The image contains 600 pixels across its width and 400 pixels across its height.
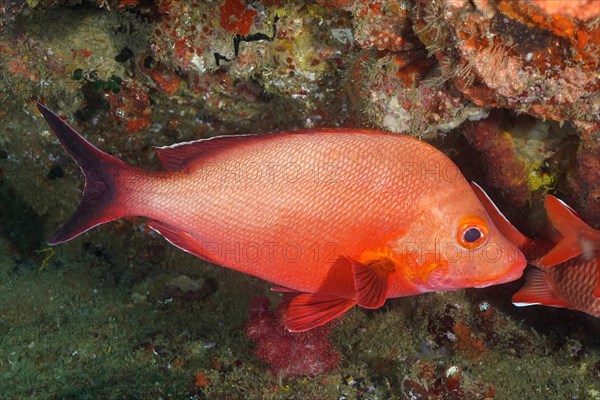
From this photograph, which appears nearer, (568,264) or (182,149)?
(182,149)

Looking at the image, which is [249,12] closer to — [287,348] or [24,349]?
[287,348]

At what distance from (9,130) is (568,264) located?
19.0 feet

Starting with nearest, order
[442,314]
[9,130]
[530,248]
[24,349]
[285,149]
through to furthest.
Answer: [285,149] → [530,248] → [442,314] → [24,349] → [9,130]

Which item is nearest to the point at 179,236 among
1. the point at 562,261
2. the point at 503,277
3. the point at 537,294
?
the point at 503,277

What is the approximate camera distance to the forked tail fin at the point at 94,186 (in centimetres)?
275

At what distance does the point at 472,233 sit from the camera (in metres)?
2.65

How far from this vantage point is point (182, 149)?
287 cm

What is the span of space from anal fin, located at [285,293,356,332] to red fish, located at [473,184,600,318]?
1139 millimetres

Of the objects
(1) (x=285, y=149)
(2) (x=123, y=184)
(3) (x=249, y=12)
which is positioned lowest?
(2) (x=123, y=184)

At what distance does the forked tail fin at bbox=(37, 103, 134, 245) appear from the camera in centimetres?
275

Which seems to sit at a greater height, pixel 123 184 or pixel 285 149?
pixel 285 149

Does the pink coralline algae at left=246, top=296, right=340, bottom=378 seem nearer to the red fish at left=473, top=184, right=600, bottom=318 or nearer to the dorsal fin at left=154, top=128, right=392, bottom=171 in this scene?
the red fish at left=473, top=184, right=600, bottom=318

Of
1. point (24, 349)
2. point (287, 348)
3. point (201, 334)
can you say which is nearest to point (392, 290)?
point (287, 348)

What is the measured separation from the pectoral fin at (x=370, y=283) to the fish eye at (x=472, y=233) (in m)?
0.45
